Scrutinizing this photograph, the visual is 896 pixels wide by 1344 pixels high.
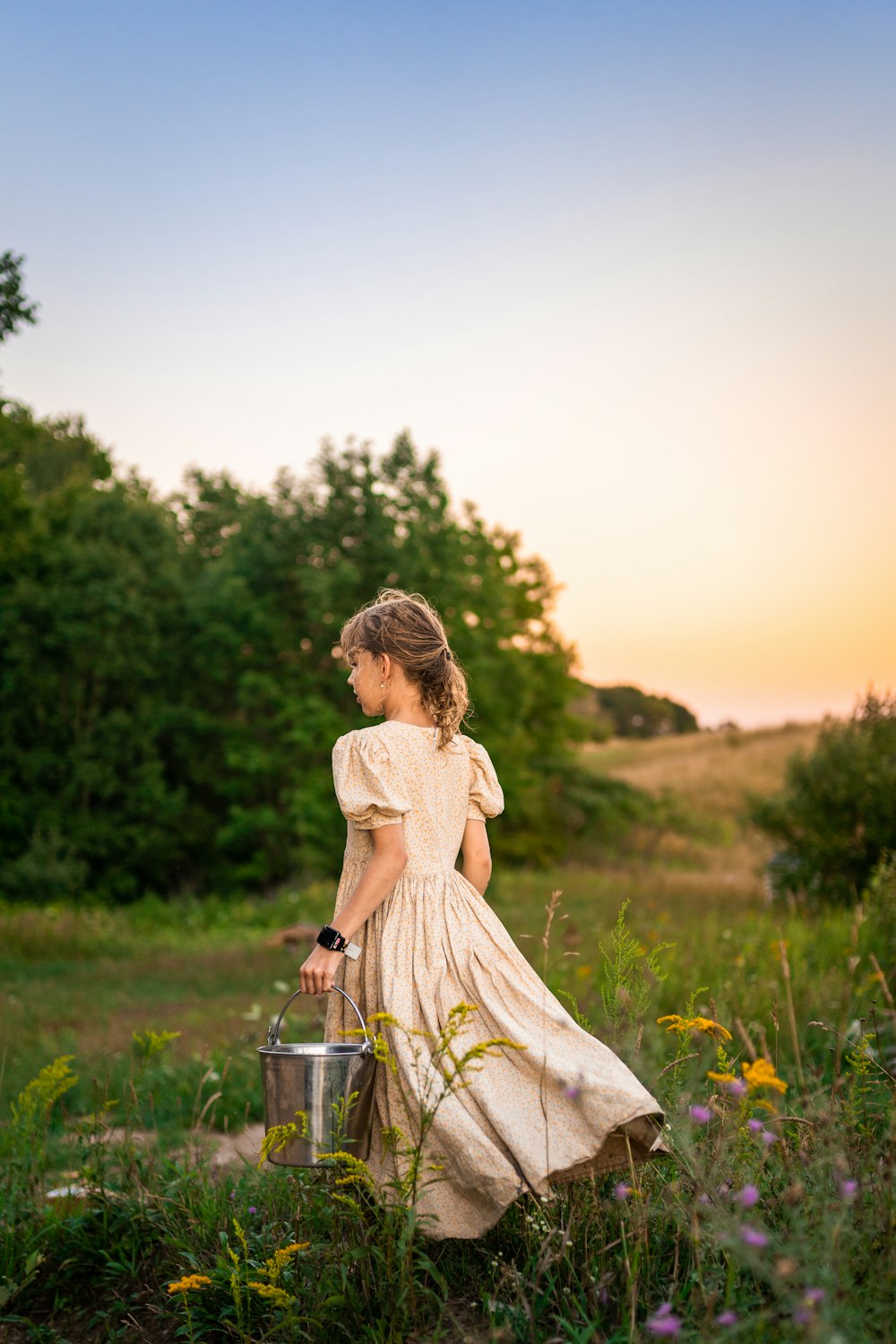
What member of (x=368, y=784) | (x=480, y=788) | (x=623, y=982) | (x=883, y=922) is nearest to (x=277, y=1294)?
(x=623, y=982)

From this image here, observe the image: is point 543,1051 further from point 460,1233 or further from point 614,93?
point 614,93

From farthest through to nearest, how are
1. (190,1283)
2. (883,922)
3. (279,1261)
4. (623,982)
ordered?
1. (883,922)
2. (623,982)
3. (190,1283)
4. (279,1261)

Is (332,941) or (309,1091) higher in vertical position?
(332,941)

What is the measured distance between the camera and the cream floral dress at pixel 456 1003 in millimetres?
2738

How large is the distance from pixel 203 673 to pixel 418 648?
70.6 ft

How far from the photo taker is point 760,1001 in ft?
21.4

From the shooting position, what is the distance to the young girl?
275 centimetres

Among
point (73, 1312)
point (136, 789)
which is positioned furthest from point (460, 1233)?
point (136, 789)

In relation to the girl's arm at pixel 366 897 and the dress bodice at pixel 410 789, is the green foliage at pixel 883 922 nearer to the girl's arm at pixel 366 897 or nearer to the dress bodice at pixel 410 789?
the dress bodice at pixel 410 789

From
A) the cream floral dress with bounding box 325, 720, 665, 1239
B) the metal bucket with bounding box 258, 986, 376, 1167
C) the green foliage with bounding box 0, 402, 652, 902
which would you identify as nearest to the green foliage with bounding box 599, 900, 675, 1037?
the cream floral dress with bounding box 325, 720, 665, 1239

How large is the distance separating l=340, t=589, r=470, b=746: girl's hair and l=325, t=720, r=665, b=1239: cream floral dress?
0.11 m

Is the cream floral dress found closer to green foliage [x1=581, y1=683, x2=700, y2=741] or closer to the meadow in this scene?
the meadow

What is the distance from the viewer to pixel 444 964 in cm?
316

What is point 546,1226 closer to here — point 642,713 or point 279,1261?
point 279,1261
